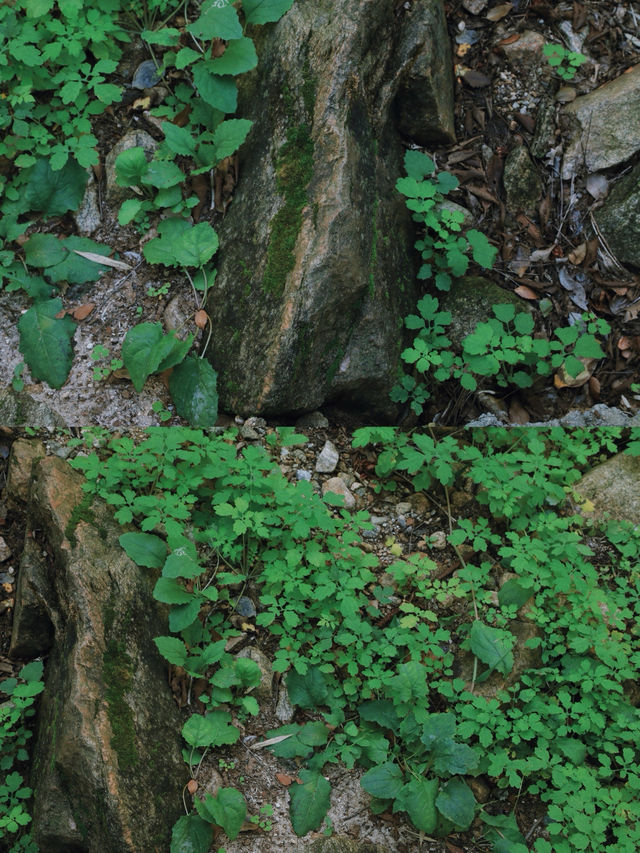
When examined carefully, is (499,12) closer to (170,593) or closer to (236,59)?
(236,59)

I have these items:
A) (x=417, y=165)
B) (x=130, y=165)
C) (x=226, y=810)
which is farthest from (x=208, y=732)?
(x=417, y=165)

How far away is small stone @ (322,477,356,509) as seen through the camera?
3559 mm

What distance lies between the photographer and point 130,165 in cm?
352

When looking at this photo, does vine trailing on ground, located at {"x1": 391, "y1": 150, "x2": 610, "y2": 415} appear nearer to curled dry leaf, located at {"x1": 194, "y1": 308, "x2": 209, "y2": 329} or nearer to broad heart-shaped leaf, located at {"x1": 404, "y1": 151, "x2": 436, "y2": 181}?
broad heart-shaped leaf, located at {"x1": 404, "y1": 151, "x2": 436, "y2": 181}

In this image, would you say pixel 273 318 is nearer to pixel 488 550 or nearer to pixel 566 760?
pixel 488 550

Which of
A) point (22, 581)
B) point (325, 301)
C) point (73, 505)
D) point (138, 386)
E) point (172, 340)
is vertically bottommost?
point (22, 581)

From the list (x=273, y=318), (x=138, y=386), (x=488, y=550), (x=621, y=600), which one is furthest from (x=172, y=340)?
(x=621, y=600)

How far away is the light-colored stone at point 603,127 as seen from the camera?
3736 millimetres

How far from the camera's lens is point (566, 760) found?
299 centimetres

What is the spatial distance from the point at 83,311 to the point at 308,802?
2.56 metres

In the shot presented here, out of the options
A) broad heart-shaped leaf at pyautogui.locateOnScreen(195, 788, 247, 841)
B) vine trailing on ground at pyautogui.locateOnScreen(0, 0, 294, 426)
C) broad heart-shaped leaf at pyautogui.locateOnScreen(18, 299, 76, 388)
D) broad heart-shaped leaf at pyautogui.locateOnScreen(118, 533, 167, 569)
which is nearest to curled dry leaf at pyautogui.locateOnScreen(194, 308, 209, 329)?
vine trailing on ground at pyautogui.locateOnScreen(0, 0, 294, 426)

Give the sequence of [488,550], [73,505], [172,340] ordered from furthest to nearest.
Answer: [488,550]
[172,340]
[73,505]

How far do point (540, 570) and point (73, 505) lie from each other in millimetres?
2198

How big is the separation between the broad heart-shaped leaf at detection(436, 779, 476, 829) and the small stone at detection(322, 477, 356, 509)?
1.35 meters
